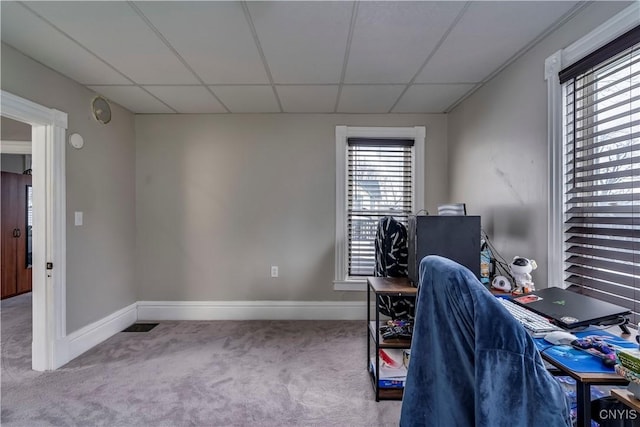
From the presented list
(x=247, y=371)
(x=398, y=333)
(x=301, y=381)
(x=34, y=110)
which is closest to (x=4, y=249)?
(x=34, y=110)

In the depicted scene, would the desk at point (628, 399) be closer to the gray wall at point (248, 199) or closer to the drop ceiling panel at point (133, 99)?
the gray wall at point (248, 199)

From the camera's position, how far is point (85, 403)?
5.93 ft

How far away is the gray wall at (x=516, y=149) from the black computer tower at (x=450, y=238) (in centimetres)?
44

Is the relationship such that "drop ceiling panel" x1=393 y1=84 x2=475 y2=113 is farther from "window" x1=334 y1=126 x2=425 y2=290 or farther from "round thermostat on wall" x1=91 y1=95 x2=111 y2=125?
"round thermostat on wall" x1=91 y1=95 x2=111 y2=125

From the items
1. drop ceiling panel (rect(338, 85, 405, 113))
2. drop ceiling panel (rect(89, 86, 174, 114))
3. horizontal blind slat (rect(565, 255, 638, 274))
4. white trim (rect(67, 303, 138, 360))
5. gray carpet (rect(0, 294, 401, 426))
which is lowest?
gray carpet (rect(0, 294, 401, 426))

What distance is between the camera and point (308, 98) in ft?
8.87

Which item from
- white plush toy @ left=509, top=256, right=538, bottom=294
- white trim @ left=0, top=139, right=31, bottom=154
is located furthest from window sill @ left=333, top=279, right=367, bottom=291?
white trim @ left=0, top=139, right=31, bottom=154

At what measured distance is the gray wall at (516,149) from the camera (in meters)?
1.74

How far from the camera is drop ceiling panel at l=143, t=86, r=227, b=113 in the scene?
2504 mm

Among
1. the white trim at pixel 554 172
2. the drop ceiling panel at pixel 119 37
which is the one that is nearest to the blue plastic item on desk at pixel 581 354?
the white trim at pixel 554 172

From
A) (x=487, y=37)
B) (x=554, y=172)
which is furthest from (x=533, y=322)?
(x=487, y=37)

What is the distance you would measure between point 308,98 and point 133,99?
1.72 m

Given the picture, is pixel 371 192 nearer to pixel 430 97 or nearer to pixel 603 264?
pixel 430 97

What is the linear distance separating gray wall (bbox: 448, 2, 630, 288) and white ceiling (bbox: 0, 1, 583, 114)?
117mm
